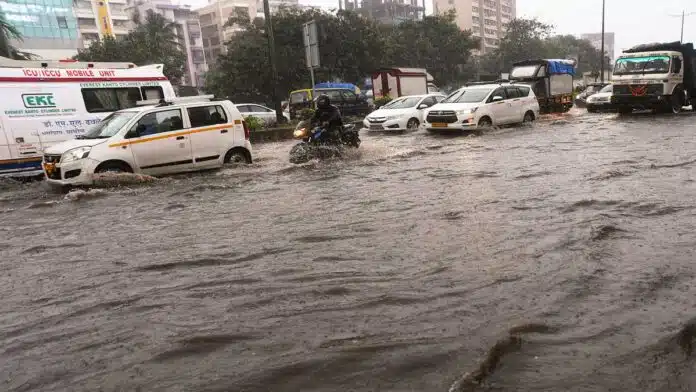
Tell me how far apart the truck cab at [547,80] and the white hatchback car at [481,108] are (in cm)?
452

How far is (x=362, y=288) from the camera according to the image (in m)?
3.86

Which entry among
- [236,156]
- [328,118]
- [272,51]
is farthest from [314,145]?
[272,51]

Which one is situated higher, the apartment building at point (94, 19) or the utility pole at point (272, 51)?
the apartment building at point (94, 19)

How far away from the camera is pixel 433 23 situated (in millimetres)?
49438

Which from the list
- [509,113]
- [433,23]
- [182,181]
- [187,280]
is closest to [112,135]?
[182,181]

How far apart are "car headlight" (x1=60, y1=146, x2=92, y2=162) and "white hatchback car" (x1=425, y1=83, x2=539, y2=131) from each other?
986 centimetres

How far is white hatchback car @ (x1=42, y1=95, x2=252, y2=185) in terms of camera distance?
8508mm

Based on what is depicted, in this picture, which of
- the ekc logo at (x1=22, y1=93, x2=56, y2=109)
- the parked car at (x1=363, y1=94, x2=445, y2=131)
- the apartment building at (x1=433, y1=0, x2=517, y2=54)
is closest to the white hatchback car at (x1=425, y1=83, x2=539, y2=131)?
the parked car at (x1=363, y1=94, x2=445, y2=131)

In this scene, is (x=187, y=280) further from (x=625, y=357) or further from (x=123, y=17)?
(x=123, y=17)

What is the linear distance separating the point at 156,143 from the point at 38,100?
310cm

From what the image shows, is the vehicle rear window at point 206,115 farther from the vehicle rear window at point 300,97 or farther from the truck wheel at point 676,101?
the truck wheel at point 676,101

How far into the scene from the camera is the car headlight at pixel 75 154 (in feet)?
27.6

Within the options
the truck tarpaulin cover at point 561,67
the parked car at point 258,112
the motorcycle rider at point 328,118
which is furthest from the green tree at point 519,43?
the motorcycle rider at point 328,118

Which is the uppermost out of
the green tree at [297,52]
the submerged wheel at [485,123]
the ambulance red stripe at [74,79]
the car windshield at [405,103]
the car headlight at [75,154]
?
the green tree at [297,52]
